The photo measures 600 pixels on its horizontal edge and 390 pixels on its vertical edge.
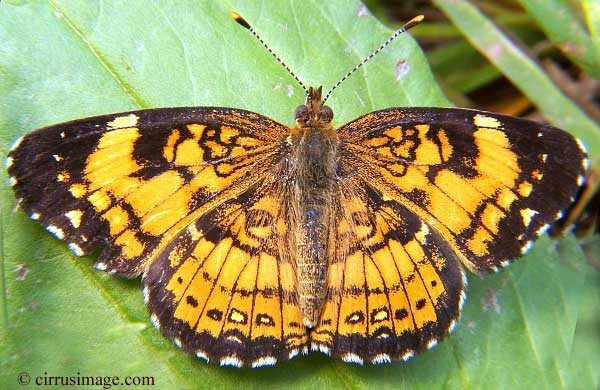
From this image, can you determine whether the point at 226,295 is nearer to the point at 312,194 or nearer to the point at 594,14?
the point at 312,194

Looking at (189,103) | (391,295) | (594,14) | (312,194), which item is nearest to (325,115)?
(312,194)

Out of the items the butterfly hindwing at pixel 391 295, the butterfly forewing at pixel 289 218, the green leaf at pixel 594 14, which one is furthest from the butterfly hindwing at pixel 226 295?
the green leaf at pixel 594 14

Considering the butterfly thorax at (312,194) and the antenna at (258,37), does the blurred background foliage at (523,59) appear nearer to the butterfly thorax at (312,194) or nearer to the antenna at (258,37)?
the antenna at (258,37)

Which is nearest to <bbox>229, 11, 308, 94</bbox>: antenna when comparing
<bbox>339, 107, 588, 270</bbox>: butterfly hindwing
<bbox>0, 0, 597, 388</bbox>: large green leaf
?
<bbox>0, 0, 597, 388</bbox>: large green leaf

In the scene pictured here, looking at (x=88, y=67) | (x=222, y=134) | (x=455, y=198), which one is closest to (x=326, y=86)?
(x=222, y=134)

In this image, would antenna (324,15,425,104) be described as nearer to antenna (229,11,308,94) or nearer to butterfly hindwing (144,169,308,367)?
antenna (229,11,308,94)

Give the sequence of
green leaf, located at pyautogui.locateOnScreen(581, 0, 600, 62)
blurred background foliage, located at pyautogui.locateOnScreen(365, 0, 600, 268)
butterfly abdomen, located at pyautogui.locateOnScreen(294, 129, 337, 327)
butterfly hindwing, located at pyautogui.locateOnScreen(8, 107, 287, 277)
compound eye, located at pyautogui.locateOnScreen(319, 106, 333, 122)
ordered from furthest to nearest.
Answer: blurred background foliage, located at pyautogui.locateOnScreen(365, 0, 600, 268), green leaf, located at pyautogui.locateOnScreen(581, 0, 600, 62), compound eye, located at pyautogui.locateOnScreen(319, 106, 333, 122), butterfly abdomen, located at pyautogui.locateOnScreen(294, 129, 337, 327), butterfly hindwing, located at pyautogui.locateOnScreen(8, 107, 287, 277)
